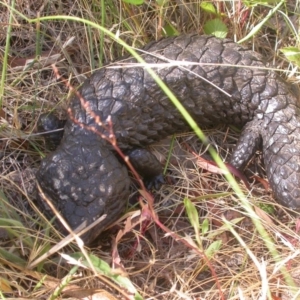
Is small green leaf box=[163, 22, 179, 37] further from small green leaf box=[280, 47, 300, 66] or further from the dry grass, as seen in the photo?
small green leaf box=[280, 47, 300, 66]

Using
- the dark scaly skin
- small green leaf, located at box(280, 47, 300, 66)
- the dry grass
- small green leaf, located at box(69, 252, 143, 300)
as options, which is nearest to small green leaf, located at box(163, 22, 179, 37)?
the dry grass

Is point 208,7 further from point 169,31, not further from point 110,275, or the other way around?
point 110,275

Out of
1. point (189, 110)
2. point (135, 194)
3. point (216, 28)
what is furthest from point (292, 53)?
point (135, 194)

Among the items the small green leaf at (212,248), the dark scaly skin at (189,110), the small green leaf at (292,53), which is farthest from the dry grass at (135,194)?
the small green leaf at (292,53)

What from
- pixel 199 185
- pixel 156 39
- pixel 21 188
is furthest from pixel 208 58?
pixel 21 188

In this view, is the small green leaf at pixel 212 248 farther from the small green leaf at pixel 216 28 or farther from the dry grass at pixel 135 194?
the small green leaf at pixel 216 28

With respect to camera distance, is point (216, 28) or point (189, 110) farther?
point (216, 28)
